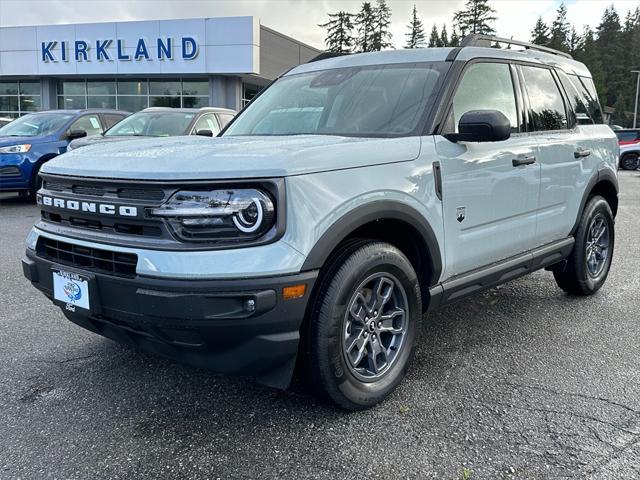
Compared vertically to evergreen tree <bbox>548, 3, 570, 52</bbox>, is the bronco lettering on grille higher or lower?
lower

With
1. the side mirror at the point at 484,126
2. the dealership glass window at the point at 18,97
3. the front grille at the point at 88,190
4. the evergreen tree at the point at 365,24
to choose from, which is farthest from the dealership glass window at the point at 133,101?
the evergreen tree at the point at 365,24

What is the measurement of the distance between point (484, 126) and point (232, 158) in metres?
1.41

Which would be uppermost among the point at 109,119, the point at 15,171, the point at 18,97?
the point at 18,97

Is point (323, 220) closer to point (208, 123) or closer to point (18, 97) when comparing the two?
point (208, 123)

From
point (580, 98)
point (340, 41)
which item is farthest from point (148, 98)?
point (340, 41)

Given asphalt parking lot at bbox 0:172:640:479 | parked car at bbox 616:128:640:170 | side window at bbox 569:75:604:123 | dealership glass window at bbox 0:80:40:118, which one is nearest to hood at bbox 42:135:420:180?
asphalt parking lot at bbox 0:172:640:479

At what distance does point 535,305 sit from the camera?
15.4ft

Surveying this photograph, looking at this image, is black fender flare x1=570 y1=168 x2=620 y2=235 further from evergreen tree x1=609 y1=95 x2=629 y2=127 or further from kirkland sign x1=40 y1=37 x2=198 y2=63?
evergreen tree x1=609 y1=95 x2=629 y2=127

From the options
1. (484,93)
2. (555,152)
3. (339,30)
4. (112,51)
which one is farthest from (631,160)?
(339,30)

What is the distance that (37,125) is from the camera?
35.0 feet

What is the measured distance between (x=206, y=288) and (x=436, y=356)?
1.87 m

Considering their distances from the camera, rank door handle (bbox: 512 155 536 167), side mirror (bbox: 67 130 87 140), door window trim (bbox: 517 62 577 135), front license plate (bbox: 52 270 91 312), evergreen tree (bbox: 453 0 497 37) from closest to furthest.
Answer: front license plate (bbox: 52 270 91 312), door handle (bbox: 512 155 536 167), door window trim (bbox: 517 62 577 135), side mirror (bbox: 67 130 87 140), evergreen tree (bbox: 453 0 497 37)

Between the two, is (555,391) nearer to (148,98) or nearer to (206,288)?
(206,288)

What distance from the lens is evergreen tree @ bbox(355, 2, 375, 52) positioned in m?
78.6
